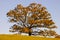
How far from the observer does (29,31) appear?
120 ft

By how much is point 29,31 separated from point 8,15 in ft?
16.5

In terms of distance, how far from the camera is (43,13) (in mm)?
39250

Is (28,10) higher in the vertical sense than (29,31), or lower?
higher

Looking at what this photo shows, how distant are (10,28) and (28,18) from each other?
3768 mm

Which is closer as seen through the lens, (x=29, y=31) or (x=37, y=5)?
(x=29, y=31)

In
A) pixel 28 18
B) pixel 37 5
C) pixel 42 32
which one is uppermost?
pixel 37 5

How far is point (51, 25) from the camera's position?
3838cm

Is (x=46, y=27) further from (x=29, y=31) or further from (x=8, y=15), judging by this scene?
(x=8, y=15)

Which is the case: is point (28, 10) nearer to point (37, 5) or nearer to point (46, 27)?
point (37, 5)

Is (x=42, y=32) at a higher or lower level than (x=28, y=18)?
lower

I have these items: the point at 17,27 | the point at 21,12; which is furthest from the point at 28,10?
the point at 17,27

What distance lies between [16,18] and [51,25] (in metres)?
6.60

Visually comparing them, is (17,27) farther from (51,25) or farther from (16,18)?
(51,25)

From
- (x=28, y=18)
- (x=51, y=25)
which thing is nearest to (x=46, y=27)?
(x=51, y=25)
